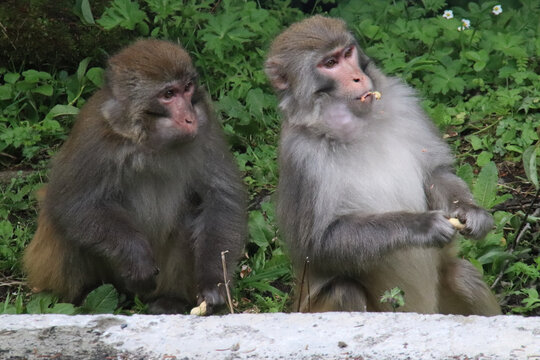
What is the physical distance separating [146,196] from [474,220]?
6.46 feet

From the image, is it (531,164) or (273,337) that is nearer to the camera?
(273,337)

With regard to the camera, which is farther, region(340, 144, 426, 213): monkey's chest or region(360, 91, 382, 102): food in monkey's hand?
region(340, 144, 426, 213): monkey's chest

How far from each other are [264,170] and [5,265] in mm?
2032

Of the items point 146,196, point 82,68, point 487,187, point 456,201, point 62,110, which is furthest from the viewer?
point 82,68

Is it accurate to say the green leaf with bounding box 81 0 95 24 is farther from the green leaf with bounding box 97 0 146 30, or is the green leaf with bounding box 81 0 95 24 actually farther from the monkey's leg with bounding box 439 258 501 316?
the monkey's leg with bounding box 439 258 501 316

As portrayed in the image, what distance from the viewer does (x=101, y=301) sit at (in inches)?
241

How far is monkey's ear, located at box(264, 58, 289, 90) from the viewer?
18.1ft

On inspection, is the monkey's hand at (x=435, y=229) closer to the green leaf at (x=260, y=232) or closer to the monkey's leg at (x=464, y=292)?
the monkey's leg at (x=464, y=292)

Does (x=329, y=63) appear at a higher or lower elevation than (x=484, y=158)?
higher

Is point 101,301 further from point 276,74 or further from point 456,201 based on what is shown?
point 456,201

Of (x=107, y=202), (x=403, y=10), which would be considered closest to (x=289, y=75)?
(x=107, y=202)

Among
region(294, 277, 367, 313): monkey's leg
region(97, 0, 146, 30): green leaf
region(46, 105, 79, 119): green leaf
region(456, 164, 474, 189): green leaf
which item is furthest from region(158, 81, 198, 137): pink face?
region(97, 0, 146, 30): green leaf

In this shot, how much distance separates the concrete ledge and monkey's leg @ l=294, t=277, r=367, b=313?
3.19 ft

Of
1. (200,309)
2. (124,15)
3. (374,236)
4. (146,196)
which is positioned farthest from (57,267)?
(124,15)
